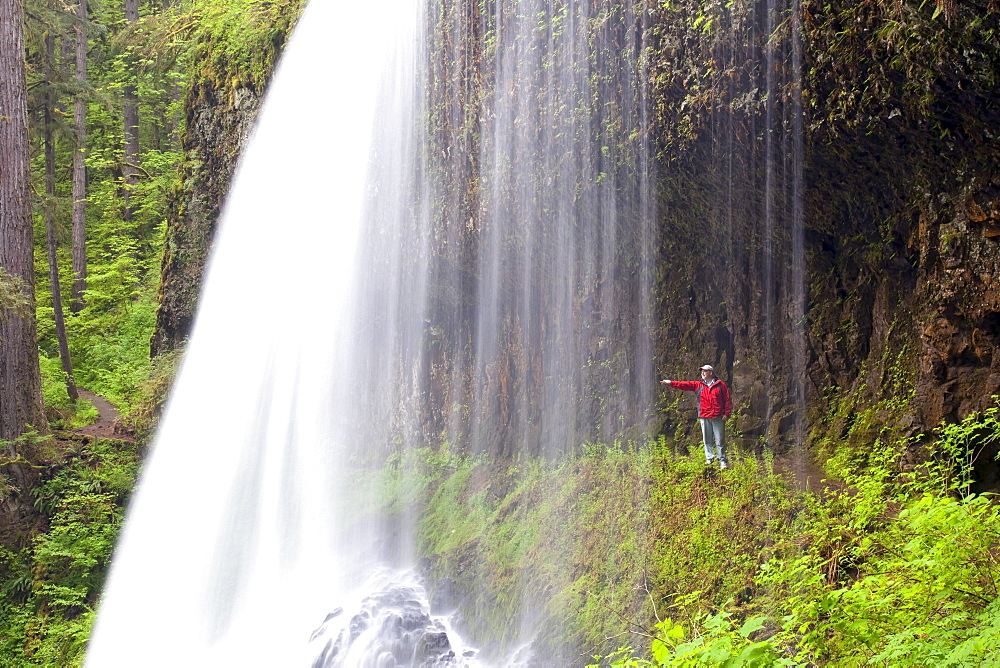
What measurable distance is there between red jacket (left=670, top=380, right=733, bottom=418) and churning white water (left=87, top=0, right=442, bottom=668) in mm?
4830

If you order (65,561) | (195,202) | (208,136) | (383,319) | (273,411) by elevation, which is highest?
(208,136)

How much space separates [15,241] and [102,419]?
425cm

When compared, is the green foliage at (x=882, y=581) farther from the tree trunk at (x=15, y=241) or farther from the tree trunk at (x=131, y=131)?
the tree trunk at (x=131, y=131)

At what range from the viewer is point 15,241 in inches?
509

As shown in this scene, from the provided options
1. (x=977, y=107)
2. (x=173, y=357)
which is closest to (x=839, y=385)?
(x=977, y=107)

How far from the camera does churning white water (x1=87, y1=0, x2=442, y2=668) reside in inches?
396

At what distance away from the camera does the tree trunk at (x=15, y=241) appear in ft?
41.4

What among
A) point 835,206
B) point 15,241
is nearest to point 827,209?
point 835,206

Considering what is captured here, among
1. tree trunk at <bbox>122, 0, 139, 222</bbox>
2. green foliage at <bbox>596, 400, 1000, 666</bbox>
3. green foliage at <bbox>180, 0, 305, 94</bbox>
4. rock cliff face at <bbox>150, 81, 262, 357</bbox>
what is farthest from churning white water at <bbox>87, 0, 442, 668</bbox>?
tree trunk at <bbox>122, 0, 139, 222</bbox>

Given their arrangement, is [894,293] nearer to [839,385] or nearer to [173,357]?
[839,385]

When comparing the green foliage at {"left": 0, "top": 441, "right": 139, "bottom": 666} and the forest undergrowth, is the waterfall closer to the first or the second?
the forest undergrowth

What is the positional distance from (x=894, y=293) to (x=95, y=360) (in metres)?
17.7

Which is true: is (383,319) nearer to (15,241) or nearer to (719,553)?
(719,553)

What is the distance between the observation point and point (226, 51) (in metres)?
14.1
